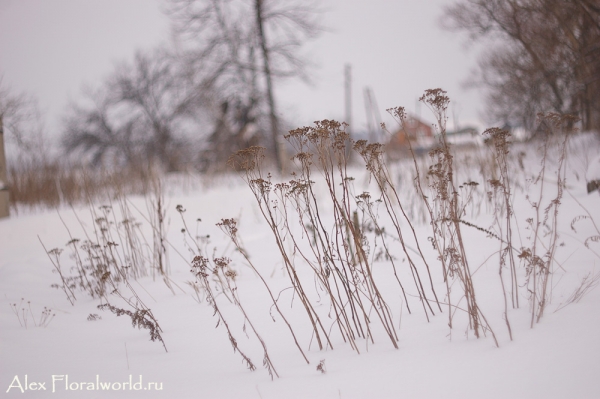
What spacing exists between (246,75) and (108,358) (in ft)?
43.1

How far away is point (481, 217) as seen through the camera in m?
4.42

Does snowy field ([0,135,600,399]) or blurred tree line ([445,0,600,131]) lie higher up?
blurred tree line ([445,0,600,131])

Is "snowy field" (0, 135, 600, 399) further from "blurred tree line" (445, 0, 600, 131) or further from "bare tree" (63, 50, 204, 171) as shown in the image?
"bare tree" (63, 50, 204, 171)

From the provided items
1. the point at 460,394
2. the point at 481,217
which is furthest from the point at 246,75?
the point at 460,394

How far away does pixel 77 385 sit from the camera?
176 cm

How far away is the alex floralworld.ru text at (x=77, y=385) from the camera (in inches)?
67.9

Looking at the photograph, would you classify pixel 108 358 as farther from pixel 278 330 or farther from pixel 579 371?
pixel 579 371

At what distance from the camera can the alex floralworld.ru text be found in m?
1.73

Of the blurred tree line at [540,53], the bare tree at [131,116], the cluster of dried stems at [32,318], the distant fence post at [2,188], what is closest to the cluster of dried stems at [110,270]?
the cluster of dried stems at [32,318]

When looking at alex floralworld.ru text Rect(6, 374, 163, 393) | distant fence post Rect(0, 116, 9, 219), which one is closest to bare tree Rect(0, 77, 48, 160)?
distant fence post Rect(0, 116, 9, 219)

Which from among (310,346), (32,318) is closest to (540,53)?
(310,346)

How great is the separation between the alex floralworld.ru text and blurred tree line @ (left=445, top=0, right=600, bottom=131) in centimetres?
798

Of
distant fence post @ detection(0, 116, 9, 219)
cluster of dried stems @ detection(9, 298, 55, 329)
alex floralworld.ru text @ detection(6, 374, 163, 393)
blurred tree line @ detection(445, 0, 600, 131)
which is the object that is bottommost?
alex floralworld.ru text @ detection(6, 374, 163, 393)

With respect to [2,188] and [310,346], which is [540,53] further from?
[2,188]
